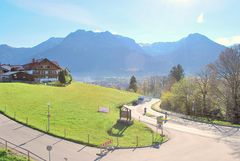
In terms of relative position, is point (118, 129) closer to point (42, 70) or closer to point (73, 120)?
point (73, 120)

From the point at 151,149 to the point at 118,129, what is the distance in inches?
308

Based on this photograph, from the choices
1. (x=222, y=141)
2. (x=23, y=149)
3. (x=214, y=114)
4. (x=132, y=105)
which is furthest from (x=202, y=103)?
(x=23, y=149)

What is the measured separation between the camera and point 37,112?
39.2 metres

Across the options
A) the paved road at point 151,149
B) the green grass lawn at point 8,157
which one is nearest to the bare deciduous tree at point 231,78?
the paved road at point 151,149

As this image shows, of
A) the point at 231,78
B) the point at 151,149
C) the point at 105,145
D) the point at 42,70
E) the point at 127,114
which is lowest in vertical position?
the point at 151,149

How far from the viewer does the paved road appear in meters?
24.7

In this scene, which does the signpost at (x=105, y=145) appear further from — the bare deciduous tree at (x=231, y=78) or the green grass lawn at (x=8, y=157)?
the bare deciduous tree at (x=231, y=78)

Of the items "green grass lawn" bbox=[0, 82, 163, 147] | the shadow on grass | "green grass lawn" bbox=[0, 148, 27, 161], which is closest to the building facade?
"green grass lawn" bbox=[0, 82, 163, 147]

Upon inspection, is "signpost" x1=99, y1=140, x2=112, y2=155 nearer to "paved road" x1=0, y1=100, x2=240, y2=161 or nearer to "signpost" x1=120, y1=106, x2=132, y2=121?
"paved road" x1=0, y1=100, x2=240, y2=161

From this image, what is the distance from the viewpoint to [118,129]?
34.5m

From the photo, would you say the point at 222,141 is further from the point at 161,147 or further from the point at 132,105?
the point at 132,105

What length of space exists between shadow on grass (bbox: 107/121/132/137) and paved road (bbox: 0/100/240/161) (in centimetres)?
565

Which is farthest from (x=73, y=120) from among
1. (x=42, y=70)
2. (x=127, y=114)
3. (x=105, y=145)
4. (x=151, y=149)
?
(x=42, y=70)

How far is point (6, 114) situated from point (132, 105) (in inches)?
1396
